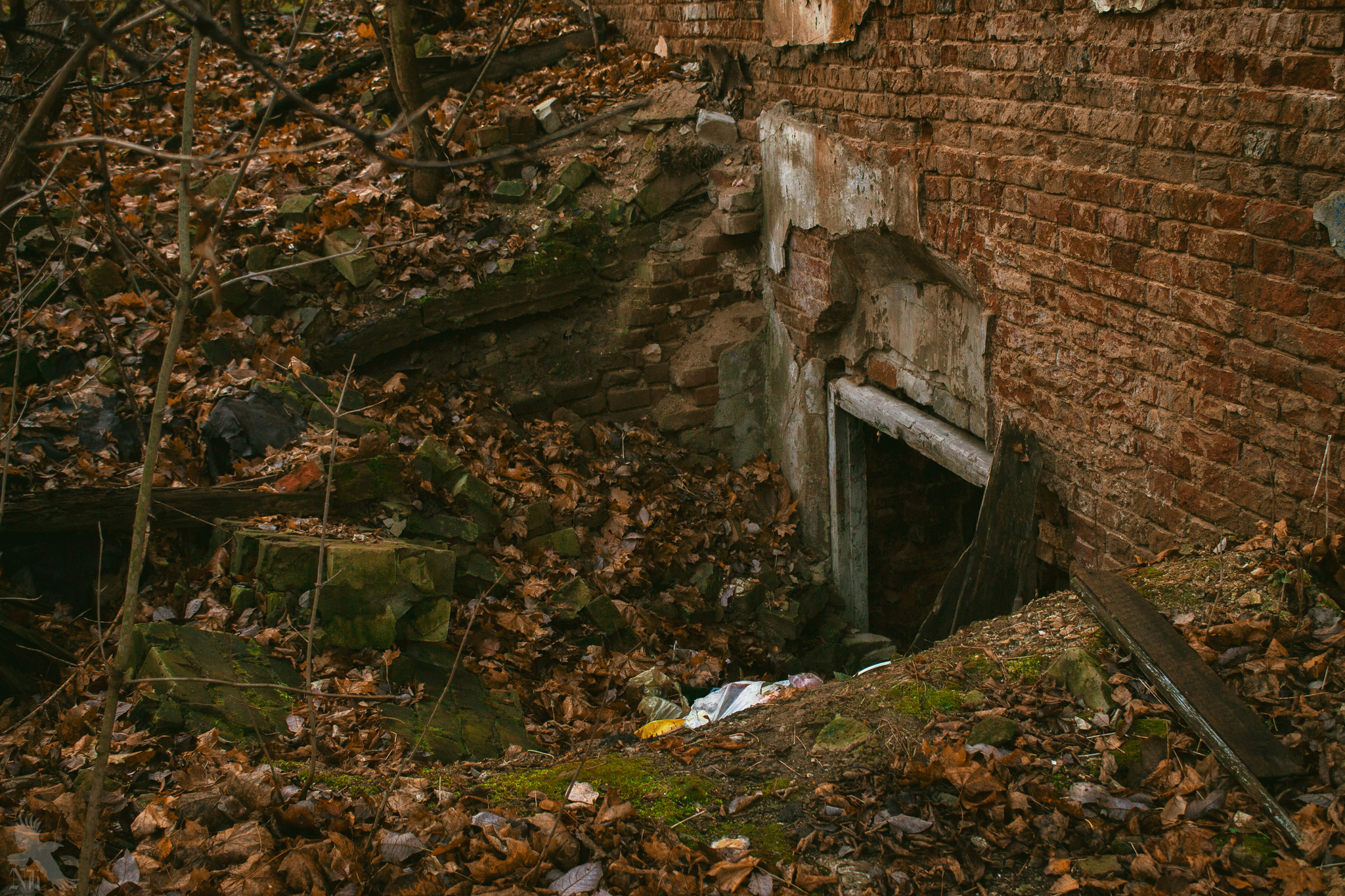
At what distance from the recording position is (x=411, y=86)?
550 cm

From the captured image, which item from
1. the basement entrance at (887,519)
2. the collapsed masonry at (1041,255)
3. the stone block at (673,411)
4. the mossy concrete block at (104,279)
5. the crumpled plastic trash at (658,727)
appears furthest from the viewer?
the stone block at (673,411)

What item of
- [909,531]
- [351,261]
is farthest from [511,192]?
[909,531]

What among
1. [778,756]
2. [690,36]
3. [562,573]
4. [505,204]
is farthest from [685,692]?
[690,36]

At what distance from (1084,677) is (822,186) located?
117 inches

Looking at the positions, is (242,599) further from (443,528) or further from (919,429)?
(919,429)

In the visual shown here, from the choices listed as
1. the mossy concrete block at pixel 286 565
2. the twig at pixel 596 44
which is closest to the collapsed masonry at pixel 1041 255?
the twig at pixel 596 44

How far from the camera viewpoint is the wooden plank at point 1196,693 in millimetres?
2225

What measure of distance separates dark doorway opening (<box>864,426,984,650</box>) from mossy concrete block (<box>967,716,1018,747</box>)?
3.02 meters

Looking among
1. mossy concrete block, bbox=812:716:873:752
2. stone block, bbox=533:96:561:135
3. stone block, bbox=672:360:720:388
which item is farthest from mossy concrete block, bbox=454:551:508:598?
stone block, bbox=533:96:561:135

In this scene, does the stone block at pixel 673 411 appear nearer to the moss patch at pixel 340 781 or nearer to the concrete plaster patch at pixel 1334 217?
the moss patch at pixel 340 781

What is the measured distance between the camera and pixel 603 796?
2.47m

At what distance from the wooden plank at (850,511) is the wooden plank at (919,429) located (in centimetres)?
17

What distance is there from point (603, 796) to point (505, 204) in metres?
4.10

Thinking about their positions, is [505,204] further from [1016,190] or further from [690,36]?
[1016,190]
